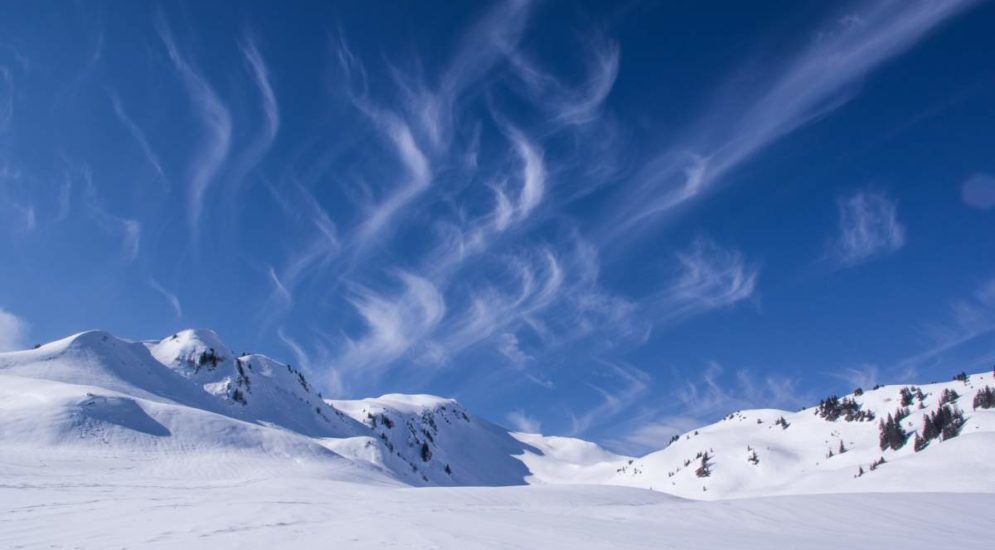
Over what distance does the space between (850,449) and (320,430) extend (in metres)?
75.8

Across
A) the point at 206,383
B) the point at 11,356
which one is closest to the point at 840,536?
the point at 11,356

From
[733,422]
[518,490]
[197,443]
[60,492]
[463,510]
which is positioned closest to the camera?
[463,510]

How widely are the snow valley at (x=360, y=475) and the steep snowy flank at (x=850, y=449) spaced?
0.34 metres

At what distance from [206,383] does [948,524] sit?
3302 inches

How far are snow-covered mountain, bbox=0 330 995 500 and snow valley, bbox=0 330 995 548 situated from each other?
0.28 metres

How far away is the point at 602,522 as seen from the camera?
16.2 metres

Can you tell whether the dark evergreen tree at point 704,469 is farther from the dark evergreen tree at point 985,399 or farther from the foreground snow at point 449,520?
the foreground snow at point 449,520

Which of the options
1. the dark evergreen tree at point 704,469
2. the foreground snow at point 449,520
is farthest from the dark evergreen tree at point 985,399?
the foreground snow at point 449,520

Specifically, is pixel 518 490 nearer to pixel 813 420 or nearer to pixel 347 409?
pixel 813 420

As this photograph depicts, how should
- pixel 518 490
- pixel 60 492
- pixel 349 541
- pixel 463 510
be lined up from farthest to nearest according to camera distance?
1. pixel 518 490
2. pixel 60 492
3. pixel 463 510
4. pixel 349 541

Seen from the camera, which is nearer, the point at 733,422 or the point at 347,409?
the point at 733,422

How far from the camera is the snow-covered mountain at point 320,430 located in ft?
137

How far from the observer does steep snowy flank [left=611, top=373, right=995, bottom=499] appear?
47844 mm

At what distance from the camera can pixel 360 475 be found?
45.9m
